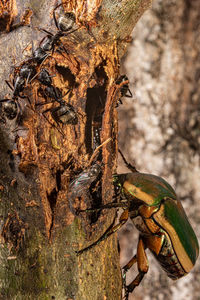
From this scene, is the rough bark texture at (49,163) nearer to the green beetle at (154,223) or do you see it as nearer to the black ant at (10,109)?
the black ant at (10,109)

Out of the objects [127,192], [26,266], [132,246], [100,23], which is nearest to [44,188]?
[26,266]

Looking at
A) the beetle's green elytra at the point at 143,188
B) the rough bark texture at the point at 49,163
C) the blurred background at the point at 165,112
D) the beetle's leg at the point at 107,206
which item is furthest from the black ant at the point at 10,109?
the blurred background at the point at 165,112

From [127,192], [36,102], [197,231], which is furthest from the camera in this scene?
[197,231]

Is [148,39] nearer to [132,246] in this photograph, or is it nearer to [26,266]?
[132,246]

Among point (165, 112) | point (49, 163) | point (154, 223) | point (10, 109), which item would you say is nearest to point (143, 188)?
point (154, 223)

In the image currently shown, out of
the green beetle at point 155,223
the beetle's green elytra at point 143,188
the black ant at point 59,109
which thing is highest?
the black ant at point 59,109

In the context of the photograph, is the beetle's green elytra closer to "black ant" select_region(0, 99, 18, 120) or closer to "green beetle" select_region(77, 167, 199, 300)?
"green beetle" select_region(77, 167, 199, 300)

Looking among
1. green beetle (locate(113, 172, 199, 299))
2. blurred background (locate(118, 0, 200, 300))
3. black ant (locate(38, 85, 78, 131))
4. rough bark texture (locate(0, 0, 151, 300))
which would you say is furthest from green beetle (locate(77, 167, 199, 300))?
blurred background (locate(118, 0, 200, 300))
